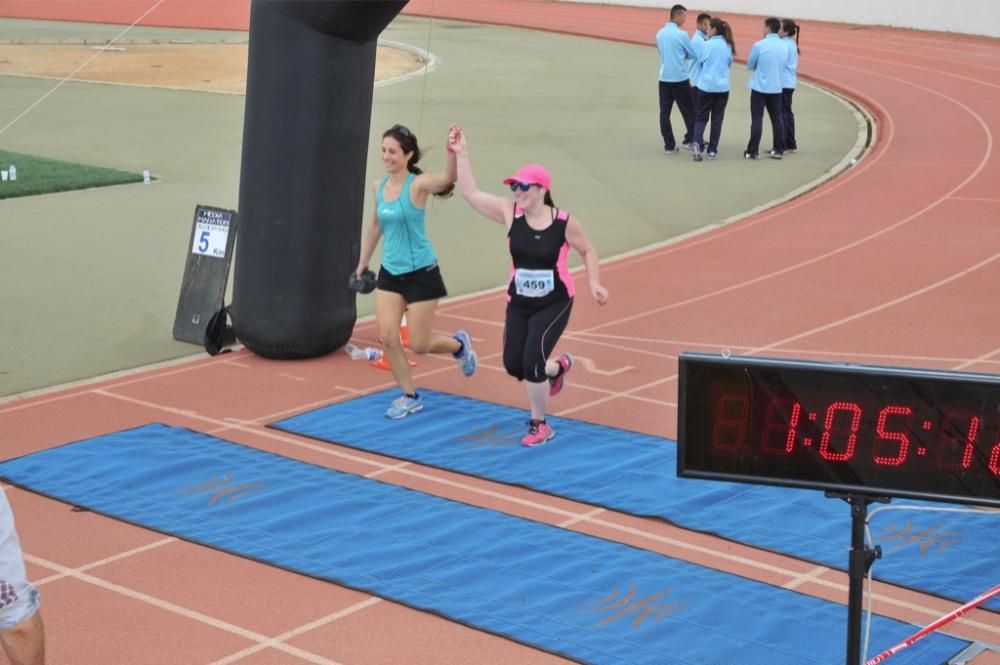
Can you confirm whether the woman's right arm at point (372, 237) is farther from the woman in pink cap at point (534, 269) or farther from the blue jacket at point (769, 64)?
the blue jacket at point (769, 64)

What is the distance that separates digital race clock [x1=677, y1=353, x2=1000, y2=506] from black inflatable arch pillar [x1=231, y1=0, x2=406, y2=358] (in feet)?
21.2

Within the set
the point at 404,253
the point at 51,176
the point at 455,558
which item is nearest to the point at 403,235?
the point at 404,253

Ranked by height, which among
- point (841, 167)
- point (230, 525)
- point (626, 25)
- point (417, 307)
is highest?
point (626, 25)

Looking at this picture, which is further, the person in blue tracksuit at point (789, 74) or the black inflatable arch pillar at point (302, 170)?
the person in blue tracksuit at point (789, 74)

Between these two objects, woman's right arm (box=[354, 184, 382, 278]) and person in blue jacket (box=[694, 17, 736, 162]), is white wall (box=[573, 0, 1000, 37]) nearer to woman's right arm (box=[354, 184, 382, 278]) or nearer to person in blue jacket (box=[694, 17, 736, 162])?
person in blue jacket (box=[694, 17, 736, 162])

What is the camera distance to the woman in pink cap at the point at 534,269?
9.70 metres

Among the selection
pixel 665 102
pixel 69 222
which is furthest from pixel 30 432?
pixel 665 102

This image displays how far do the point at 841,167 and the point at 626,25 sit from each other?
24.3 meters

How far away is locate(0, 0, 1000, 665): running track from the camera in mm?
7270

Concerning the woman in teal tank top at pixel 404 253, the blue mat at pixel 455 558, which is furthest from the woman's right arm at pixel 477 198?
the blue mat at pixel 455 558

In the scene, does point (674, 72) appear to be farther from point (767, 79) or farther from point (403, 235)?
point (403, 235)

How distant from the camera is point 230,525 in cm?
859

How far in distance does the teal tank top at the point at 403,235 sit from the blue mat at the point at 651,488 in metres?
1.07

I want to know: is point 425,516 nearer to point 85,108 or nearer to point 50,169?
point 50,169
